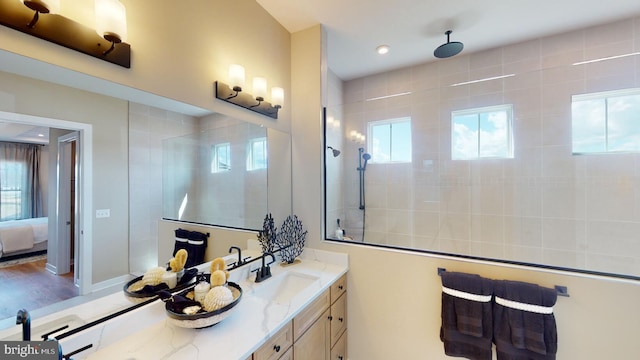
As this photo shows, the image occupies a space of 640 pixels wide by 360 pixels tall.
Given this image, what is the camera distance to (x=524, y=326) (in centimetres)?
139

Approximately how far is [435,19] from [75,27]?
2351 millimetres

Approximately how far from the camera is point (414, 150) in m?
2.66

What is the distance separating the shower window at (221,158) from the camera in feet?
5.50

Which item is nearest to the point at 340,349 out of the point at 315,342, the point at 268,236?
the point at 315,342

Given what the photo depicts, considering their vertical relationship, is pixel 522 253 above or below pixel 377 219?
below

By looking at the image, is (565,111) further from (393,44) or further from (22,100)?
(22,100)

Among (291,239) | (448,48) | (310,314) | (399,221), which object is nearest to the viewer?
(310,314)

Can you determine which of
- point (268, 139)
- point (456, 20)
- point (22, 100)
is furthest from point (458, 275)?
point (22, 100)

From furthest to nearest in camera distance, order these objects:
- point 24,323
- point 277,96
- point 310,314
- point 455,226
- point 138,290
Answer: point 455,226
point 277,96
point 310,314
point 138,290
point 24,323

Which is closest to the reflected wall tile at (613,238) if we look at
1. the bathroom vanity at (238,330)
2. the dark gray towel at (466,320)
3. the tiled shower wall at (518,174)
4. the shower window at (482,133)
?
the tiled shower wall at (518,174)

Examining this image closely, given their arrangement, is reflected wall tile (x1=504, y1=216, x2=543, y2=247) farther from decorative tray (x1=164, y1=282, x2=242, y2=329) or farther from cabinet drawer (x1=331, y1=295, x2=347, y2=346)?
decorative tray (x1=164, y1=282, x2=242, y2=329)

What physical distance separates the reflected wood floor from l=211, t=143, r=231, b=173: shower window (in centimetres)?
90

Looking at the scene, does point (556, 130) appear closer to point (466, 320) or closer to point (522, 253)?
point (522, 253)

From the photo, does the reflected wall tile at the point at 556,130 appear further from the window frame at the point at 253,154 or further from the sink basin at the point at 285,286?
the window frame at the point at 253,154
